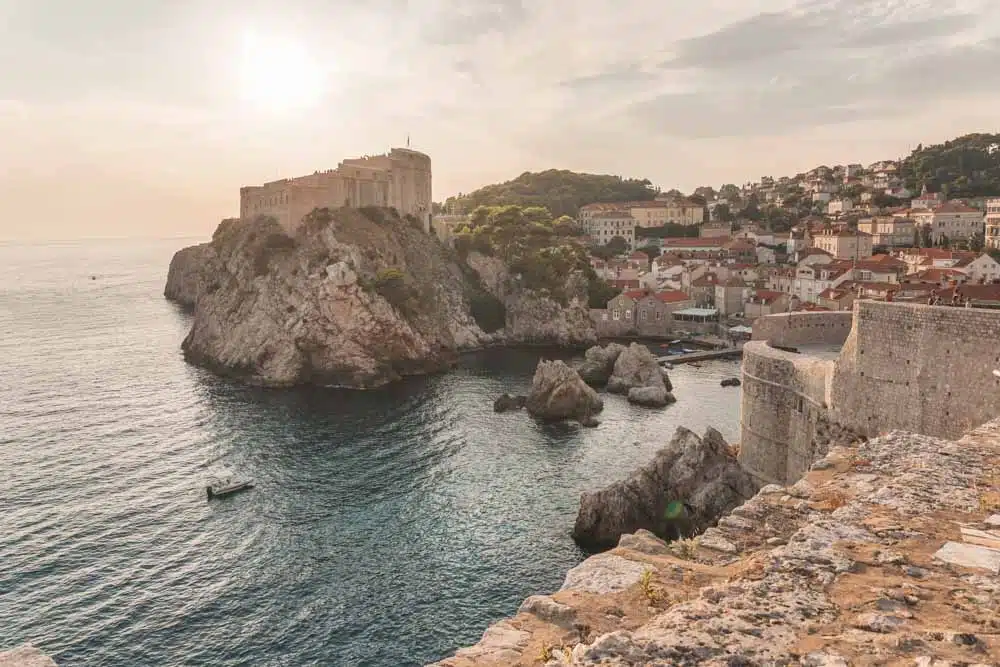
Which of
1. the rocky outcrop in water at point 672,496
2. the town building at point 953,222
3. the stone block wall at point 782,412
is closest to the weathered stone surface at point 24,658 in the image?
the stone block wall at point 782,412

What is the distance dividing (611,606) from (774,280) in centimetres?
8270

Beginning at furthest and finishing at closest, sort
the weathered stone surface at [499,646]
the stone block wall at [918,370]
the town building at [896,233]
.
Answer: the town building at [896,233]
the stone block wall at [918,370]
the weathered stone surface at [499,646]

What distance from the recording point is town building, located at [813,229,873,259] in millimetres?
90688

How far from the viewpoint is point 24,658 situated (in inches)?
276

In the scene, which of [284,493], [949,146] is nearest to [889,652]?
[284,493]

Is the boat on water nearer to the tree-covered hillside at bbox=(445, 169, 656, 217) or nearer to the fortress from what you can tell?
the fortress

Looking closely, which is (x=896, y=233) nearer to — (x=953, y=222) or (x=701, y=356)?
(x=953, y=222)

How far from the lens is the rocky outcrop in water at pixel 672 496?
26734mm

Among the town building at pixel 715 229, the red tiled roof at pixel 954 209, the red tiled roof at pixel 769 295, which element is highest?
the red tiled roof at pixel 954 209

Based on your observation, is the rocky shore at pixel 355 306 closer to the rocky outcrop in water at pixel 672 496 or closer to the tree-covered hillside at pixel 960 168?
the rocky outcrop in water at pixel 672 496

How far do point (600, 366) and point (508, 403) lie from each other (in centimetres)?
1149

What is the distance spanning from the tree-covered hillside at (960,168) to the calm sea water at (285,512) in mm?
93814

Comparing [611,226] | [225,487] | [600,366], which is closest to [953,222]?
[611,226]

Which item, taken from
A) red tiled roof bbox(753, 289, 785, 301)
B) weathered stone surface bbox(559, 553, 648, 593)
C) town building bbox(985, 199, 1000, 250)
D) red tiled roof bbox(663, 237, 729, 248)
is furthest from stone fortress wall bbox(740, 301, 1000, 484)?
red tiled roof bbox(663, 237, 729, 248)
